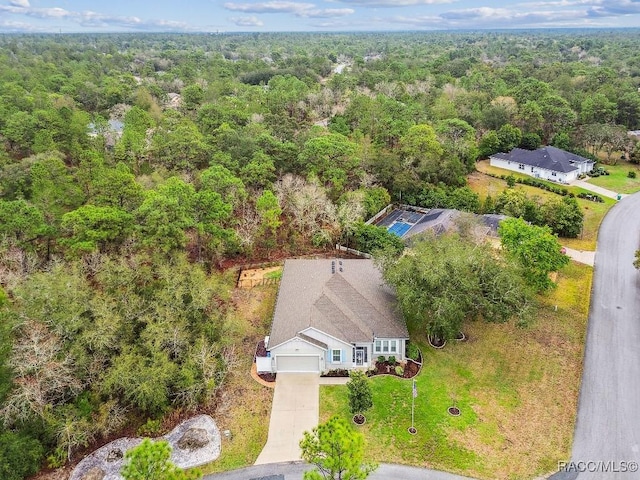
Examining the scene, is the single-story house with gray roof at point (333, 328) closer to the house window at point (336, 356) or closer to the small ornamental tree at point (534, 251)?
the house window at point (336, 356)

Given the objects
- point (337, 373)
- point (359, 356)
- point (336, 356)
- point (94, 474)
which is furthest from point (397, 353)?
point (94, 474)

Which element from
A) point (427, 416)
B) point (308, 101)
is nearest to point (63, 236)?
point (427, 416)

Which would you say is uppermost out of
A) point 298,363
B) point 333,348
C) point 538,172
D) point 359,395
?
point 359,395

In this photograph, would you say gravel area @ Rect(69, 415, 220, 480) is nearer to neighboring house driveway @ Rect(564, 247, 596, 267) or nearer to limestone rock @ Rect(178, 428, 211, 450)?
limestone rock @ Rect(178, 428, 211, 450)

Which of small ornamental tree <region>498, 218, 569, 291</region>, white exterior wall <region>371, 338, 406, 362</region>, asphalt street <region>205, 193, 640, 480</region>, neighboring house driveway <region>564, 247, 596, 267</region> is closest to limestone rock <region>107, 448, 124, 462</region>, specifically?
asphalt street <region>205, 193, 640, 480</region>

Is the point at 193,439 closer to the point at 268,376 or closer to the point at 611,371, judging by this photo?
the point at 268,376

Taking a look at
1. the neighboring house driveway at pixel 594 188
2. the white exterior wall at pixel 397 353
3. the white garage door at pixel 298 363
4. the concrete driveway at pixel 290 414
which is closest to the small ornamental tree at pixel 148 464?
the concrete driveway at pixel 290 414

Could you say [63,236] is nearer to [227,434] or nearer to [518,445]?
[227,434]
